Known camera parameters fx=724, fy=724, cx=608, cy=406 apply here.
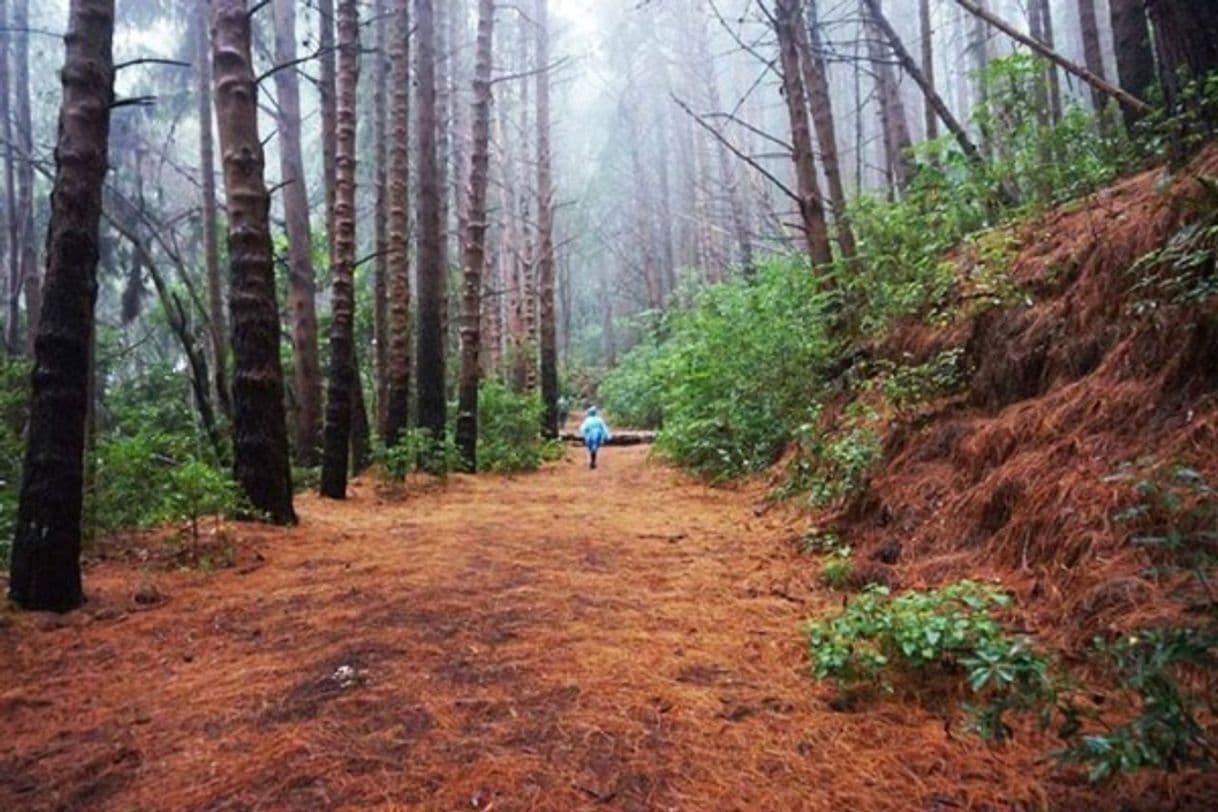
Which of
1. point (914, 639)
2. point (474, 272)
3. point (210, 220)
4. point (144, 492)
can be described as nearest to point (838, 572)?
point (914, 639)

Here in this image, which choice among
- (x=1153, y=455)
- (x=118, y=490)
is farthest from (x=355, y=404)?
(x=1153, y=455)

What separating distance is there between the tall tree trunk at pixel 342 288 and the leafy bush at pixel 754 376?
3968 mm

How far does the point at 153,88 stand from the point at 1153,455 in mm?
21111

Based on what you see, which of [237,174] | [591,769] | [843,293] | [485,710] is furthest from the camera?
[843,293]

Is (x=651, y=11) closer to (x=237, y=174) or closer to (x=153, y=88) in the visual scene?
(x=153, y=88)

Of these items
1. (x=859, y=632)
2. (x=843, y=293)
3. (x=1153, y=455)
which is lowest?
(x=859, y=632)

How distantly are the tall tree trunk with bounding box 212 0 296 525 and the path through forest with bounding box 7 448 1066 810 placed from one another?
1.43m

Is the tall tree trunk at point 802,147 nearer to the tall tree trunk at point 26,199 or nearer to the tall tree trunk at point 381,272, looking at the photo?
the tall tree trunk at point 381,272

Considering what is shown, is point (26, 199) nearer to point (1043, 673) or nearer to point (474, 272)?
point (474, 272)

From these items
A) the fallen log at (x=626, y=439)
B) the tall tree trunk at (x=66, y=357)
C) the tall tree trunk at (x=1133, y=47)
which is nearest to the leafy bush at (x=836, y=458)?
the tall tree trunk at (x=1133, y=47)

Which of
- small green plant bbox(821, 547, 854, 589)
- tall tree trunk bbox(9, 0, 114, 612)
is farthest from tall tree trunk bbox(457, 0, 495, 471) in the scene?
small green plant bbox(821, 547, 854, 589)

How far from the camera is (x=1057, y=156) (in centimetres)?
605

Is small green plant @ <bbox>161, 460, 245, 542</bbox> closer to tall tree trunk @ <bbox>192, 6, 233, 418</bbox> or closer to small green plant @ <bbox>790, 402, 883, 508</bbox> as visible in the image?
small green plant @ <bbox>790, 402, 883, 508</bbox>

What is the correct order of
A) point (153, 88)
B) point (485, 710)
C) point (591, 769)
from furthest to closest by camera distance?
1. point (153, 88)
2. point (485, 710)
3. point (591, 769)
